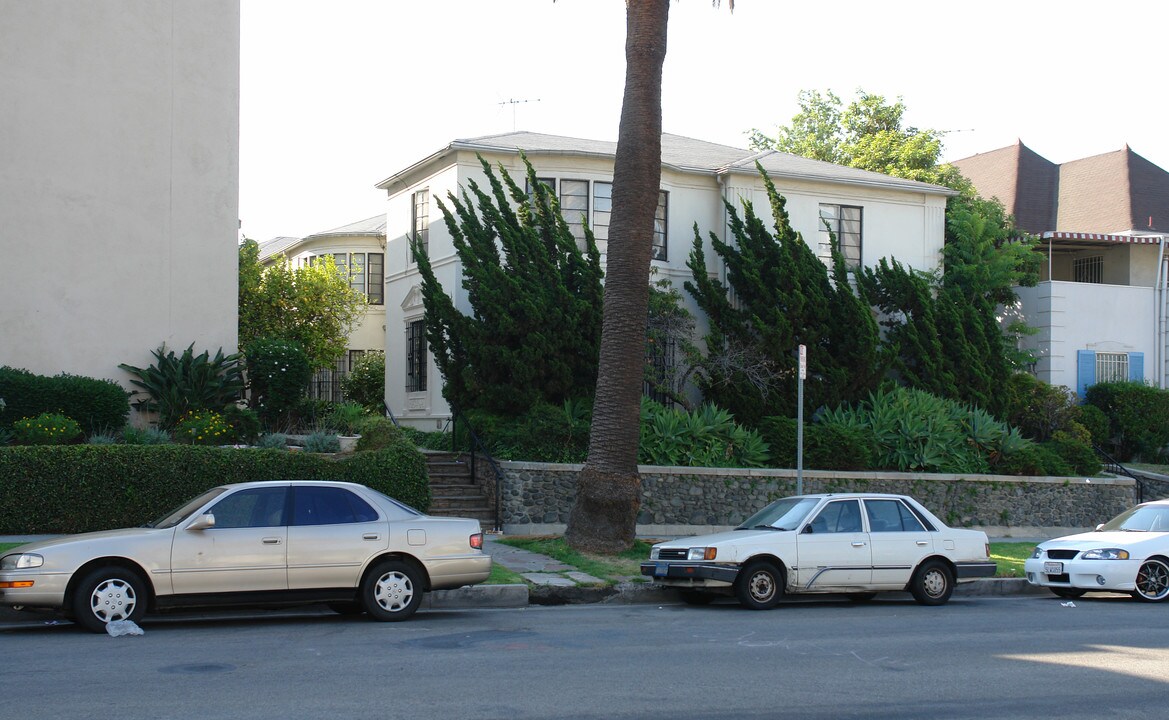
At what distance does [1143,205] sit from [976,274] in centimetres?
1044

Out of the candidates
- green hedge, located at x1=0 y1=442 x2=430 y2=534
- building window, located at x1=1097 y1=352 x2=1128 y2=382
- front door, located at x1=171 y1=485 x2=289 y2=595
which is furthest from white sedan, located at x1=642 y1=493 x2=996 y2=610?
building window, located at x1=1097 y1=352 x2=1128 y2=382

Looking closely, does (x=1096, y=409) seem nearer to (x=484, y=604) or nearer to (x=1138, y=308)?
(x=1138, y=308)

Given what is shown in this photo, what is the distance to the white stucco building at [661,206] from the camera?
84.8ft

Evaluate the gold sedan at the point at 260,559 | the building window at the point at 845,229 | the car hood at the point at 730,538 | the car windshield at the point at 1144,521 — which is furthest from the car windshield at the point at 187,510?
the building window at the point at 845,229

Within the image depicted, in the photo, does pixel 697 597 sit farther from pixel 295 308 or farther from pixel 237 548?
pixel 295 308

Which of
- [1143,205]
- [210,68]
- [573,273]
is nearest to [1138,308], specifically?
[1143,205]

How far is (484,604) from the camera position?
45.0 feet

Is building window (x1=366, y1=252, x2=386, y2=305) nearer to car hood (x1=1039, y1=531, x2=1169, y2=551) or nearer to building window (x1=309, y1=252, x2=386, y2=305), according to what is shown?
building window (x1=309, y1=252, x2=386, y2=305)

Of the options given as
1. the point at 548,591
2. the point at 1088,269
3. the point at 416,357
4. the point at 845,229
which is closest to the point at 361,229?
the point at 416,357

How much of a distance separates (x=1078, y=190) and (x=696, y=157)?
16055 mm

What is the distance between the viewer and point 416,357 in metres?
27.4

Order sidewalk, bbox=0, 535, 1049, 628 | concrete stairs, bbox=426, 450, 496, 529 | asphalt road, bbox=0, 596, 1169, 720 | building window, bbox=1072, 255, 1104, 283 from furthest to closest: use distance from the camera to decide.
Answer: building window, bbox=1072, 255, 1104, 283
concrete stairs, bbox=426, 450, 496, 529
sidewalk, bbox=0, 535, 1049, 628
asphalt road, bbox=0, 596, 1169, 720

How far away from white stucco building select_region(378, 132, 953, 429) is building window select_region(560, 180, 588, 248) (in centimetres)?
3

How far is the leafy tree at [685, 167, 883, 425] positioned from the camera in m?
24.8
